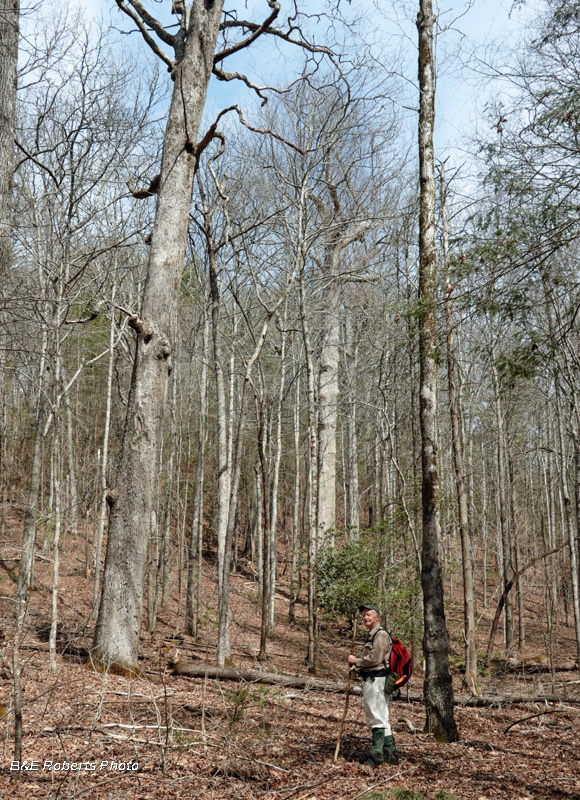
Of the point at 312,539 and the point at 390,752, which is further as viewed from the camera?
the point at 312,539

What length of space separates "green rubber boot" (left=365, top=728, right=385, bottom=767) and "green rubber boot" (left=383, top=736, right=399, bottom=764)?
0.05m

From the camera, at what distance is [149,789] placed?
363cm

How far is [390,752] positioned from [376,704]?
13.7 inches

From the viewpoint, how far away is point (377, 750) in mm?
4562

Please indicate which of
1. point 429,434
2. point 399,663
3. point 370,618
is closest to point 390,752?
point 399,663

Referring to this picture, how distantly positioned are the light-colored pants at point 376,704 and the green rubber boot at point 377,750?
4 cm

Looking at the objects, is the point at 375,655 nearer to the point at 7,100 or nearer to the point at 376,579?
the point at 7,100

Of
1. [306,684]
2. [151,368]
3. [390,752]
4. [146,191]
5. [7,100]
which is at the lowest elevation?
[306,684]

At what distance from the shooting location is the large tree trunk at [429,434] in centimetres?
526

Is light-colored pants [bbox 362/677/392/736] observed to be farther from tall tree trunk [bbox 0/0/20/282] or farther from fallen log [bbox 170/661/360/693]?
tall tree trunk [bbox 0/0/20/282]

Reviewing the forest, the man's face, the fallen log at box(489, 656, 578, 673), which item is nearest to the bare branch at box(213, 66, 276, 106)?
the forest

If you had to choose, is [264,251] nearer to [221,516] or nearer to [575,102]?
[221,516]

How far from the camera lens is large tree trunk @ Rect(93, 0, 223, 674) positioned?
242 inches

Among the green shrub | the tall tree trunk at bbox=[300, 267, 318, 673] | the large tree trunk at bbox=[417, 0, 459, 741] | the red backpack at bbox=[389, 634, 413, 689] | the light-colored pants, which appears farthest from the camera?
the green shrub
